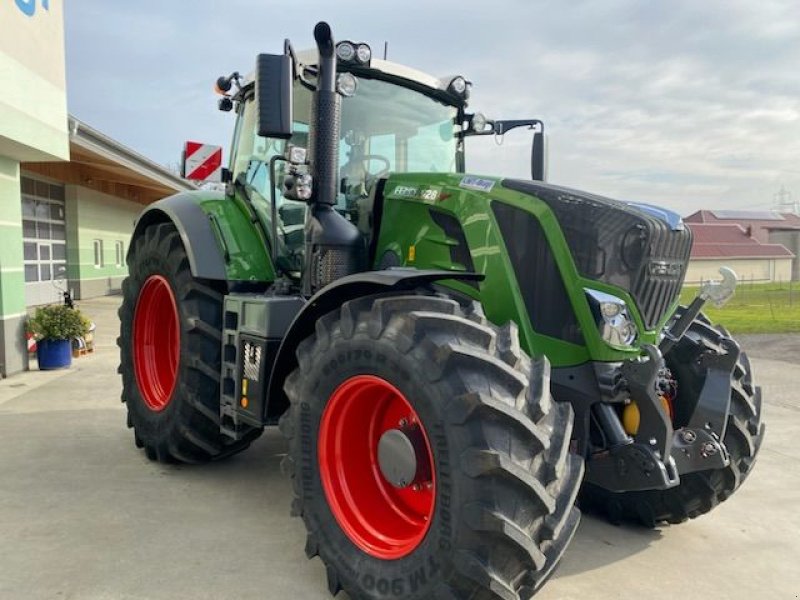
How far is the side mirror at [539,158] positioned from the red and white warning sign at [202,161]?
386 centimetres

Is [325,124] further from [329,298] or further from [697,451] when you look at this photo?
[697,451]

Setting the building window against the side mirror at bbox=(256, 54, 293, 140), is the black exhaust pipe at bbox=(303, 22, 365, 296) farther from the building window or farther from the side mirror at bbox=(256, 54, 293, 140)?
the building window

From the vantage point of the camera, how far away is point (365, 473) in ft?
10.5

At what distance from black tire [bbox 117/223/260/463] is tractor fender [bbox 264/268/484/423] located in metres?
A: 0.82

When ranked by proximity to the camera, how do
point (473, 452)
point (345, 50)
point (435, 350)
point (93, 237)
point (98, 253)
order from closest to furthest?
point (473, 452) → point (435, 350) → point (345, 50) → point (93, 237) → point (98, 253)

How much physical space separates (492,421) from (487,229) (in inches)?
42.9

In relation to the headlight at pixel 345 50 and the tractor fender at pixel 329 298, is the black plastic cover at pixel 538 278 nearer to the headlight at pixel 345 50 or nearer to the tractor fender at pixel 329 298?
the tractor fender at pixel 329 298

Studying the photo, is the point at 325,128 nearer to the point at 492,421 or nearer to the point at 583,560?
the point at 492,421

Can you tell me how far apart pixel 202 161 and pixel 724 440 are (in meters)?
5.98

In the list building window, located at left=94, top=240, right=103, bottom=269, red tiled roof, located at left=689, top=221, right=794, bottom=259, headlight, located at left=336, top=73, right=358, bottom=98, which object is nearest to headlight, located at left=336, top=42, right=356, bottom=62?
headlight, located at left=336, top=73, right=358, bottom=98

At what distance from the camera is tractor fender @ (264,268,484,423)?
2863 mm

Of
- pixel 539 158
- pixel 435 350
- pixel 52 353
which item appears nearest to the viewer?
pixel 435 350

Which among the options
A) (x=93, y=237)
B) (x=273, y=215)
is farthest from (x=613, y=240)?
(x=93, y=237)

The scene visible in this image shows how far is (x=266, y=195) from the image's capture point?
4379 mm
